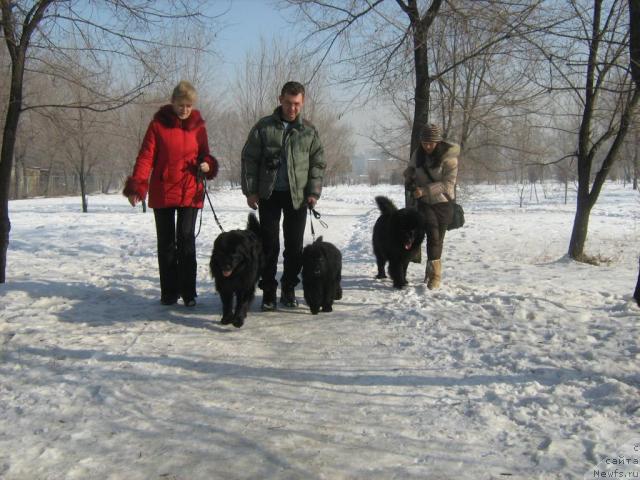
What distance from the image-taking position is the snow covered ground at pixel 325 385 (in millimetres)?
2459

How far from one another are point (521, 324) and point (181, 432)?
9.98 feet

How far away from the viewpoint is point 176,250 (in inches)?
208

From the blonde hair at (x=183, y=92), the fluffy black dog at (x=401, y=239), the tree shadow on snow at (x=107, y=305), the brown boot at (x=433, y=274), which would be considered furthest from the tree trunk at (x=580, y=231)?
the blonde hair at (x=183, y=92)

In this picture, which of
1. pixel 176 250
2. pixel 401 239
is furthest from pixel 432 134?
pixel 176 250

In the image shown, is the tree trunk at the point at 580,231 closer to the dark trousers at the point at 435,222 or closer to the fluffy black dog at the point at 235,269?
the dark trousers at the point at 435,222

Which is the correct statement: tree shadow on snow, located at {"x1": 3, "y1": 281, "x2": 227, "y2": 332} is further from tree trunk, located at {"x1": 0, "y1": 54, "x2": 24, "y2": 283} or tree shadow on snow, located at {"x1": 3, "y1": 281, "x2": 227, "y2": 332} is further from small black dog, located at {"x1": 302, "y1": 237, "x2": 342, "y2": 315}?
small black dog, located at {"x1": 302, "y1": 237, "x2": 342, "y2": 315}

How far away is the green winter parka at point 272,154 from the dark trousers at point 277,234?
127mm

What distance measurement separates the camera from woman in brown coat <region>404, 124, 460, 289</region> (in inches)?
243

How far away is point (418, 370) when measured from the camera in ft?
11.9

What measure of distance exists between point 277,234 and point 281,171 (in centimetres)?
66

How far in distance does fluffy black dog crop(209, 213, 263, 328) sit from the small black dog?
555mm

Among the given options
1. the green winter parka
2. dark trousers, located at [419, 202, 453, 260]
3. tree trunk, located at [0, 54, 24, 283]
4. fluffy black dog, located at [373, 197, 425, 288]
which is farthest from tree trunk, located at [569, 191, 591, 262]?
tree trunk, located at [0, 54, 24, 283]

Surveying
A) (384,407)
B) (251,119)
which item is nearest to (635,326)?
(384,407)

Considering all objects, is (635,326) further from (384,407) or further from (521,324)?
(384,407)
